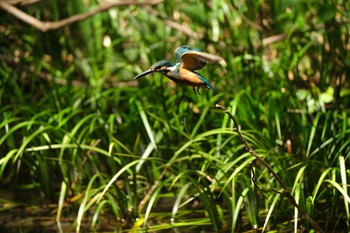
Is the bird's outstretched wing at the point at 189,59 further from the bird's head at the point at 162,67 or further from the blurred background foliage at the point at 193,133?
the blurred background foliage at the point at 193,133

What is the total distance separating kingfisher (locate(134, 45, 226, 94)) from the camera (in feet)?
5.54

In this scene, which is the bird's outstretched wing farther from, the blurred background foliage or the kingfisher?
the blurred background foliage

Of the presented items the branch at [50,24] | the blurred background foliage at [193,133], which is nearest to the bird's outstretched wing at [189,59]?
the blurred background foliage at [193,133]

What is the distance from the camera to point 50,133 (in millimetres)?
3996

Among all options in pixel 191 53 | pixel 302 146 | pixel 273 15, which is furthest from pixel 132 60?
pixel 191 53

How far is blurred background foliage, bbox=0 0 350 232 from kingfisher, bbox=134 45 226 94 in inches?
54.9

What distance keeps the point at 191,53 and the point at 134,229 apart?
6.05 ft

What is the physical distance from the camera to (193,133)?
384 cm

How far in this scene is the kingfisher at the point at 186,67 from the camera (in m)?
1.69

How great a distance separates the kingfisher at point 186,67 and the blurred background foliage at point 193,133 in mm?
1394

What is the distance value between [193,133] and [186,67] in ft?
6.80

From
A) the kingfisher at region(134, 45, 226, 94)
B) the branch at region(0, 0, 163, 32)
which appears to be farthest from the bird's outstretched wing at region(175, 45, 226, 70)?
the branch at region(0, 0, 163, 32)

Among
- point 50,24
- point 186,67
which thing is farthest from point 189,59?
point 50,24

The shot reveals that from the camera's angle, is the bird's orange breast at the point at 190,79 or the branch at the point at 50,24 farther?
the branch at the point at 50,24
